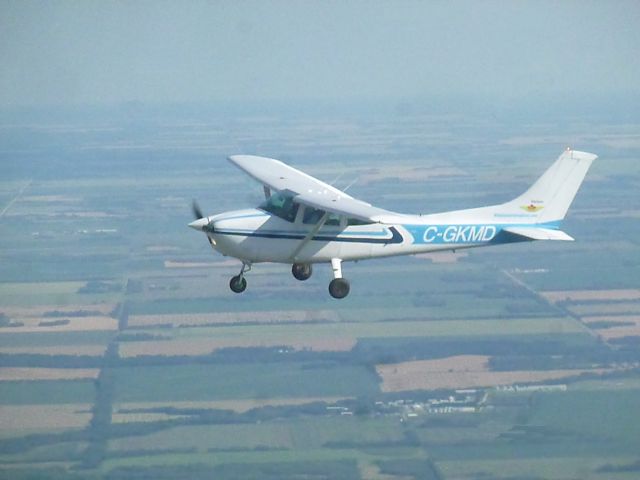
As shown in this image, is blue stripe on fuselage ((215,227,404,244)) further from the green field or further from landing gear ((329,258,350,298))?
the green field

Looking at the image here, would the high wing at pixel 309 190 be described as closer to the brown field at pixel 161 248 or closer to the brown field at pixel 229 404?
the brown field at pixel 229 404

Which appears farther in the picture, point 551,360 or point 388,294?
point 388,294

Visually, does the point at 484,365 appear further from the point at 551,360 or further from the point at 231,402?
the point at 231,402

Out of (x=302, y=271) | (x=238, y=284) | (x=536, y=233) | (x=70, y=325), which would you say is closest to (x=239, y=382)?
(x=70, y=325)

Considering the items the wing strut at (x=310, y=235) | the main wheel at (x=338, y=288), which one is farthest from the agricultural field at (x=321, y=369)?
the wing strut at (x=310, y=235)

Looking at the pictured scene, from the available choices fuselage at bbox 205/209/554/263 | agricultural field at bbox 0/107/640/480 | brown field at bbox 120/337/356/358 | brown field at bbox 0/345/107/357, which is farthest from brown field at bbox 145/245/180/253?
fuselage at bbox 205/209/554/263

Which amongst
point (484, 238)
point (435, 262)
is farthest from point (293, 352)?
point (484, 238)

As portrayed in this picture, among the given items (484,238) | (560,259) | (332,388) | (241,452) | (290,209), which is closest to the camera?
(290,209)
